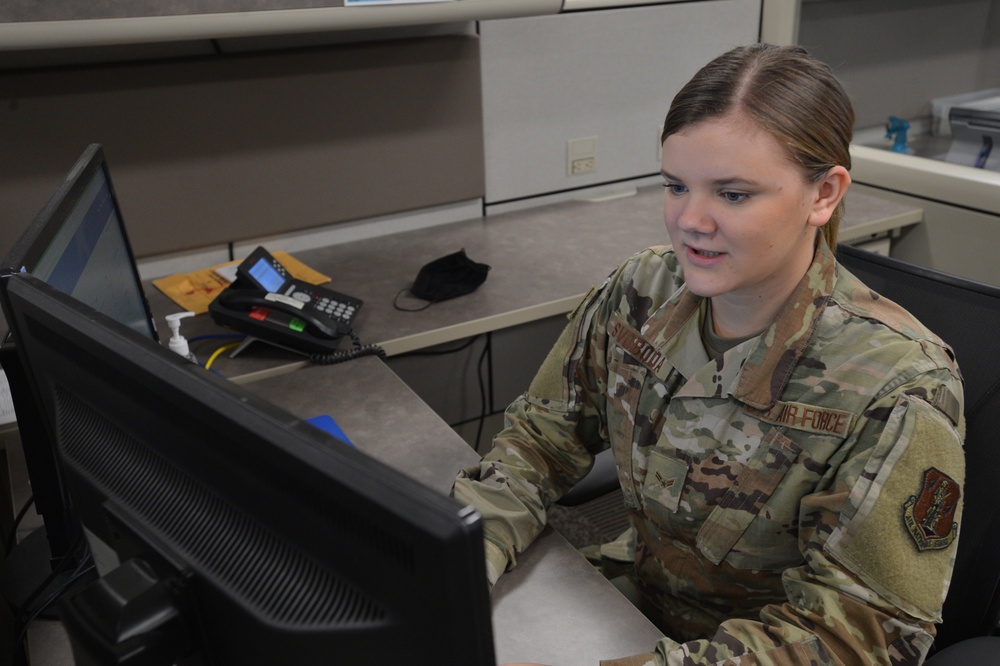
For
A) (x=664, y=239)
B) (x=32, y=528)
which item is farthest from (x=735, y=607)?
(x=664, y=239)

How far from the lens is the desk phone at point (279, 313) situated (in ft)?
4.66

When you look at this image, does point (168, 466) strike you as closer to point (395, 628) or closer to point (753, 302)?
point (395, 628)

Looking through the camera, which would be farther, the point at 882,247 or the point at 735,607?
the point at 882,247

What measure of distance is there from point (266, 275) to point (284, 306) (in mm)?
120

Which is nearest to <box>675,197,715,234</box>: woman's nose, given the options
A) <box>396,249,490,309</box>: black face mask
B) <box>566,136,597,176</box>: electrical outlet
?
<box>396,249,490,309</box>: black face mask

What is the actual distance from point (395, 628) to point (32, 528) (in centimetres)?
83

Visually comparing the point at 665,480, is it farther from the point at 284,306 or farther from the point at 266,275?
the point at 266,275

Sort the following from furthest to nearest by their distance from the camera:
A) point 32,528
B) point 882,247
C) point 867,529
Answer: point 882,247
point 32,528
point 867,529

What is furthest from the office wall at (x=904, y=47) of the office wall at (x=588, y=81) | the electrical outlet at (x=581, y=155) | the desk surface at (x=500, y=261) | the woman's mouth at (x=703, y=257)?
the woman's mouth at (x=703, y=257)

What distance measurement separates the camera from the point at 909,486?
80 centimetres

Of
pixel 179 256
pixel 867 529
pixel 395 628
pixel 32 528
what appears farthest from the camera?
pixel 179 256

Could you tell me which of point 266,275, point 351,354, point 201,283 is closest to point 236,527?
point 351,354

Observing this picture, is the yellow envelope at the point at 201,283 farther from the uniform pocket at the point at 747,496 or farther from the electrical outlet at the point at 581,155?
the uniform pocket at the point at 747,496

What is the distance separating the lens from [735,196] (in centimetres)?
87
